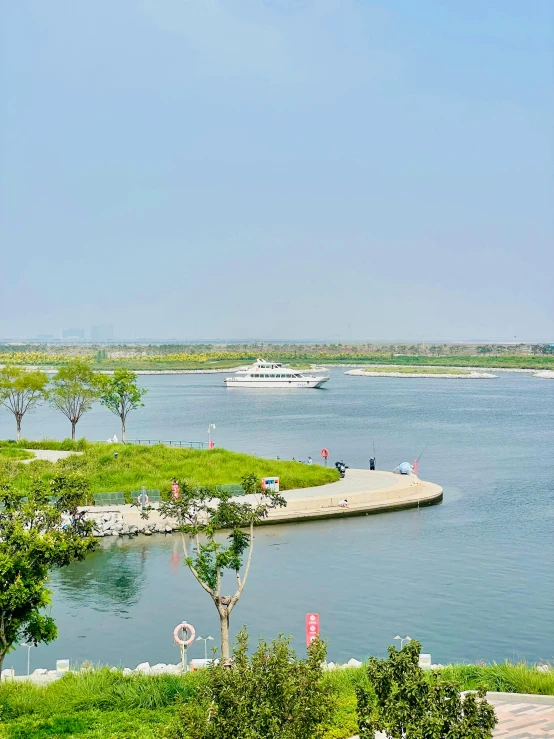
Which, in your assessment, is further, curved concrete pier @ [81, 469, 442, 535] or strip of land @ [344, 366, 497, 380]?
strip of land @ [344, 366, 497, 380]

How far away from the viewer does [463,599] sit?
22609 mm

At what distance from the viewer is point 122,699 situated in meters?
14.0

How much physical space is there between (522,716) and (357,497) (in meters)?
19.8

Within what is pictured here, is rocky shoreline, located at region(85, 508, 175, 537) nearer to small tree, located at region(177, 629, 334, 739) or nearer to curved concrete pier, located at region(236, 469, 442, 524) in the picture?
curved concrete pier, located at region(236, 469, 442, 524)

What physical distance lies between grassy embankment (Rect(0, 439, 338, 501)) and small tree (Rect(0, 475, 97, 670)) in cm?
1924

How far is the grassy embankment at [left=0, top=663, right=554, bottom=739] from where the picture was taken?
12664 millimetres

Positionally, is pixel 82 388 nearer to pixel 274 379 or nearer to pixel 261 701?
pixel 261 701

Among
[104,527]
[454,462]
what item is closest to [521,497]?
[454,462]

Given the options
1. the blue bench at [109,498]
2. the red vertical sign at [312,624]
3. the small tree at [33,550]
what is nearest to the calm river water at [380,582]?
the red vertical sign at [312,624]

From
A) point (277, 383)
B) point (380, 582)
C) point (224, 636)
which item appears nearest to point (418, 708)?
point (224, 636)

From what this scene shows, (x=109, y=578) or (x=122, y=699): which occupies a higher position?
(x=122, y=699)

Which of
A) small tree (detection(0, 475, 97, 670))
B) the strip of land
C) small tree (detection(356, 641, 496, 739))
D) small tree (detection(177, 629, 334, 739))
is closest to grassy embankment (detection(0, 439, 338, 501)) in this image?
small tree (detection(0, 475, 97, 670))

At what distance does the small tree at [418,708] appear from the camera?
760 centimetres

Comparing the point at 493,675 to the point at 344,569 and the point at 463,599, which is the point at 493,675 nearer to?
the point at 463,599
